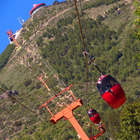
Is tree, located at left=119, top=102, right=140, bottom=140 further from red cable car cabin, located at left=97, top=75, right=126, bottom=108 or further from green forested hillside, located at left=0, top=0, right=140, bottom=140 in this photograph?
red cable car cabin, located at left=97, top=75, right=126, bottom=108

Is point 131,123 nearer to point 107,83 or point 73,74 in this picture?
point 107,83

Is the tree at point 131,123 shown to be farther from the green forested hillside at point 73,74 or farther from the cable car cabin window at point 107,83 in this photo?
the cable car cabin window at point 107,83

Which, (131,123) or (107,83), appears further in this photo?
(131,123)

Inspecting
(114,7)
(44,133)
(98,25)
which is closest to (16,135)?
(44,133)

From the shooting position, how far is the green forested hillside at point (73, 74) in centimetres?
10556

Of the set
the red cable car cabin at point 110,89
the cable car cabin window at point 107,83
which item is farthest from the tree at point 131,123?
the cable car cabin window at point 107,83

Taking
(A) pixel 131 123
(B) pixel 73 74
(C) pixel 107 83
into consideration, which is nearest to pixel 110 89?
(C) pixel 107 83

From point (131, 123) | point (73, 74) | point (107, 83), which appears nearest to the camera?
point (107, 83)

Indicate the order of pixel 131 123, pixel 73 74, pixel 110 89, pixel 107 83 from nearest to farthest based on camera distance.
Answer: pixel 110 89 < pixel 107 83 < pixel 131 123 < pixel 73 74

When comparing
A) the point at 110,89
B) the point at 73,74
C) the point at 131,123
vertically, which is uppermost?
the point at 110,89

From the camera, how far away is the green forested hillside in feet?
346

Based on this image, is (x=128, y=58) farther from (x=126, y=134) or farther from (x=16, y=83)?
(x=126, y=134)

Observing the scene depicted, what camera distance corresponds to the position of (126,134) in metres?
47.6

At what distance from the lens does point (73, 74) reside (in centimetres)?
15825
